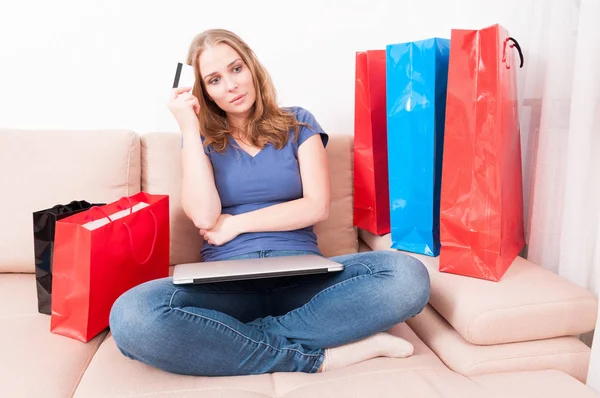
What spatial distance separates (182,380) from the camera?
38.6 inches

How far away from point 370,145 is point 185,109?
57 centimetres

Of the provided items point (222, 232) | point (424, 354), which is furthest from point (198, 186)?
point (424, 354)

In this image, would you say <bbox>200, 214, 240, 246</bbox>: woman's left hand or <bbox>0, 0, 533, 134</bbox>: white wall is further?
<bbox>0, 0, 533, 134</bbox>: white wall

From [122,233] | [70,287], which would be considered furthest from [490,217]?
[70,287]

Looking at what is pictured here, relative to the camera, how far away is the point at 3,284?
55.6 inches

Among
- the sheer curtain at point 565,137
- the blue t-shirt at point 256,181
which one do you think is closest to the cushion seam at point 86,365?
the blue t-shirt at point 256,181

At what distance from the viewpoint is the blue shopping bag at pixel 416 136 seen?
4.23ft

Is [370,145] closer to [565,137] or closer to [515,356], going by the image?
[565,137]

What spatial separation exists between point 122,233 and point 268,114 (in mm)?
567

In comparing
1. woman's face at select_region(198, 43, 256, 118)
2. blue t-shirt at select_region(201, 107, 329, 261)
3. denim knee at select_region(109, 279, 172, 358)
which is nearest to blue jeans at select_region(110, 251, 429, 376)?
denim knee at select_region(109, 279, 172, 358)

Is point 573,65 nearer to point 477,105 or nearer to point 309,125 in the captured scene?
point 477,105

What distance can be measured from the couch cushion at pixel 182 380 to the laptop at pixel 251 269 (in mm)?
193

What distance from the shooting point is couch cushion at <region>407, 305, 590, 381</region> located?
3.40 feet

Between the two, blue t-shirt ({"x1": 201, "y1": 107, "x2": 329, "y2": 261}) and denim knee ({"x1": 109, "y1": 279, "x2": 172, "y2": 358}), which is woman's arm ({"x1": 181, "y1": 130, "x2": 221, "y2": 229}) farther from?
denim knee ({"x1": 109, "y1": 279, "x2": 172, "y2": 358})
